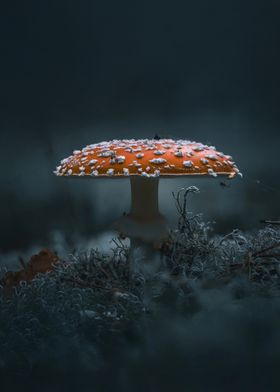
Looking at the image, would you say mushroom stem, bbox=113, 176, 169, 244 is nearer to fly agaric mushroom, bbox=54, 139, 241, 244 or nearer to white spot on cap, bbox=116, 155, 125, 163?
fly agaric mushroom, bbox=54, 139, 241, 244

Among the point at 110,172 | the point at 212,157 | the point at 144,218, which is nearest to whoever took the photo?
the point at 110,172

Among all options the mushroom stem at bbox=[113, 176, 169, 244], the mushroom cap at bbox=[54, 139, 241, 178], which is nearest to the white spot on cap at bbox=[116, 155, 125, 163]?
the mushroom cap at bbox=[54, 139, 241, 178]

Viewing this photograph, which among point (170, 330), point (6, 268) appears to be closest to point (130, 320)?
point (170, 330)

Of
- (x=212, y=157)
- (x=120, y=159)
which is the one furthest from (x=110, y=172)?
(x=212, y=157)

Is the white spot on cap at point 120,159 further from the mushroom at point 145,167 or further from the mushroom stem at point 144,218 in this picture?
the mushroom stem at point 144,218

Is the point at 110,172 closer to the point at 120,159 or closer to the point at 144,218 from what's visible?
the point at 120,159

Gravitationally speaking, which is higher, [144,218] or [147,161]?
[147,161]

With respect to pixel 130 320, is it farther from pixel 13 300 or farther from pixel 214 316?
pixel 13 300

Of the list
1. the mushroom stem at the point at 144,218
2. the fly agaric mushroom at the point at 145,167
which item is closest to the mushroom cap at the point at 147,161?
the fly agaric mushroom at the point at 145,167
